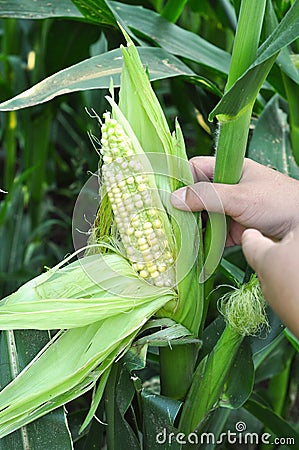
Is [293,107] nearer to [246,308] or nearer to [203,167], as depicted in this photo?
[203,167]

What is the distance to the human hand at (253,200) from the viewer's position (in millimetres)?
640

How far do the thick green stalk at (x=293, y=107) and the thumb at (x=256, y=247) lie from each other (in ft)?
1.48

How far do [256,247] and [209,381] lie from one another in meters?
0.24

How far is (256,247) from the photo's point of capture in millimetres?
511

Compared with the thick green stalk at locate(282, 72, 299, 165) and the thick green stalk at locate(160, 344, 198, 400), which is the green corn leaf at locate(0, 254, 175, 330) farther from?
the thick green stalk at locate(282, 72, 299, 165)

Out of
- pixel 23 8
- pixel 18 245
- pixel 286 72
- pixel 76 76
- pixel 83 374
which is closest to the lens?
pixel 83 374

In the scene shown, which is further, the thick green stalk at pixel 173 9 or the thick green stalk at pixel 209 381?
the thick green stalk at pixel 173 9

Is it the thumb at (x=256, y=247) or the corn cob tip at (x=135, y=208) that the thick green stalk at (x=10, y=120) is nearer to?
the corn cob tip at (x=135, y=208)

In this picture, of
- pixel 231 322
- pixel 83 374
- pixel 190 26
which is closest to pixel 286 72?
pixel 231 322

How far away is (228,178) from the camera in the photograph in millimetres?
652

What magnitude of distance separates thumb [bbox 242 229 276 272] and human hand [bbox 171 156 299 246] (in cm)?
11

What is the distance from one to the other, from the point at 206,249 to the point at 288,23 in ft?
Answer: 0.79

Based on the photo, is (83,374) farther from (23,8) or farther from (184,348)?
(23,8)

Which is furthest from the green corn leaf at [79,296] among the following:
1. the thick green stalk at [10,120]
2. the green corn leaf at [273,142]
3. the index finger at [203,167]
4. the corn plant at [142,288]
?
the thick green stalk at [10,120]
